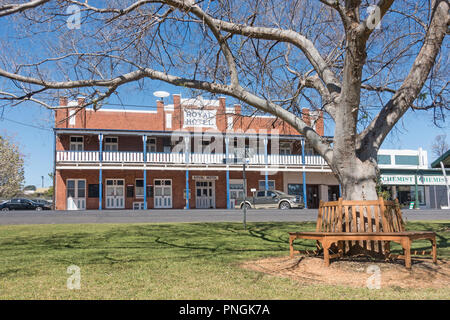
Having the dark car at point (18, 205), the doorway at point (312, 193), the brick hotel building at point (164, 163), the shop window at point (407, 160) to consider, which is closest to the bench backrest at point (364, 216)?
the brick hotel building at point (164, 163)

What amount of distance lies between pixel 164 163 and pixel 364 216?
77.1ft

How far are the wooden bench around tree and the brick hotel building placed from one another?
21.5 metres

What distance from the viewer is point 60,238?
30.9 ft

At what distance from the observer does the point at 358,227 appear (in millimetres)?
5629

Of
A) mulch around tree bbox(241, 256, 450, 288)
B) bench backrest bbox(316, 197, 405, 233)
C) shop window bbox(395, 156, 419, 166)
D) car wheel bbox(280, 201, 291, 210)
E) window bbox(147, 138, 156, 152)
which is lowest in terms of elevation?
mulch around tree bbox(241, 256, 450, 288)

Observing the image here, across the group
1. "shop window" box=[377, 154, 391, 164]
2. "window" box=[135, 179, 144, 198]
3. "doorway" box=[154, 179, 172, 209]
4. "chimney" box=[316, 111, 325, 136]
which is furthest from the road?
"shop window" box=[377, 154, 391, 164]

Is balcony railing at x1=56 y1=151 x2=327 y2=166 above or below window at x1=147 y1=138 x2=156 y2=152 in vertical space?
below

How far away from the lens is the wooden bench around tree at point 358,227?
530 centimetres

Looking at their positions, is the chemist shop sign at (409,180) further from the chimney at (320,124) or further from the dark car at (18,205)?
the dark car at (18,205)

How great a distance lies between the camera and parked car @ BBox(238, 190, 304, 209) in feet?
88.2

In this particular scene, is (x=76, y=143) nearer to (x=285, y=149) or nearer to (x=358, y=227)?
(x=285, y=149)

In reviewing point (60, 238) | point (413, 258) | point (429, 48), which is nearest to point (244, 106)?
point (429, 48)

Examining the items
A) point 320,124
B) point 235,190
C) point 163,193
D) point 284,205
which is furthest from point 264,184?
point 320,124

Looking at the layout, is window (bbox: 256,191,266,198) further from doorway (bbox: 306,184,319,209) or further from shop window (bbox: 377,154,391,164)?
shop window (bbox: 377,154,391,164)
